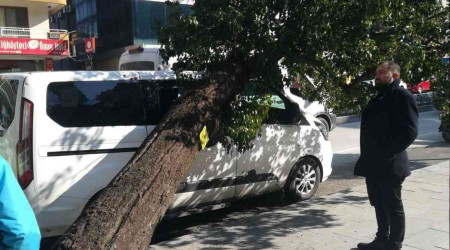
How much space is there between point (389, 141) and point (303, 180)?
261cm

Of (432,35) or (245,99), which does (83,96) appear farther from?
(432,35)

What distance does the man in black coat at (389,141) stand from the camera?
12.4 feet

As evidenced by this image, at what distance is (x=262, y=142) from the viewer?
5793 millimetres

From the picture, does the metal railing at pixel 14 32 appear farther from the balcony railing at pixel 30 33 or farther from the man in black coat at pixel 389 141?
the man in black coat at pixel 389 141

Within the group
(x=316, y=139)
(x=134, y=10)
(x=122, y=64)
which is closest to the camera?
(x=316, y=139)

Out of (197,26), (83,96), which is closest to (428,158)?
(197,26)

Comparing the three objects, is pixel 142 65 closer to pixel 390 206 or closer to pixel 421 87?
pixel 421 87

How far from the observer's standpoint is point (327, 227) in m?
4.99

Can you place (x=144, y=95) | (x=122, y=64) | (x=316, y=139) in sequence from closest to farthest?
(x=144, y=95), (x=316, y=139), (x=122, y=64)

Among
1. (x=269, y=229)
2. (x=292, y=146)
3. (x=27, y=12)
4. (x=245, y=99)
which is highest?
(x=27, y=12)

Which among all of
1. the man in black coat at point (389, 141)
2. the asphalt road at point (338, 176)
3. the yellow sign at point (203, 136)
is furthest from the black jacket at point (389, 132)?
the asphalt road at point (338, 176)

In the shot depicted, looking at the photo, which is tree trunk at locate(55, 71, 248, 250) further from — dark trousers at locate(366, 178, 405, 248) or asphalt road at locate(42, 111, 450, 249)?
dark trousers at locate(366, 178, 405, 248)

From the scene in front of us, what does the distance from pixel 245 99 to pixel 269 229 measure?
1.44m

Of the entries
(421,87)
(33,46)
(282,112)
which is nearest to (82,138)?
(282,112)
